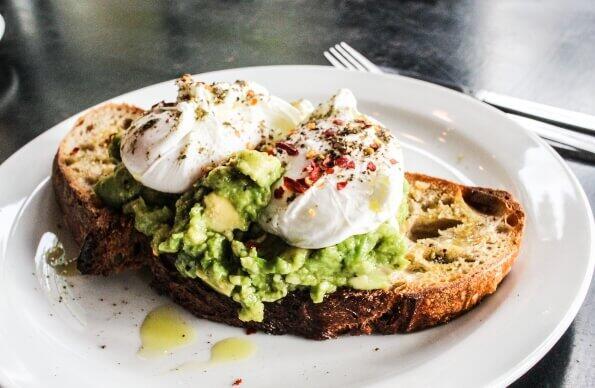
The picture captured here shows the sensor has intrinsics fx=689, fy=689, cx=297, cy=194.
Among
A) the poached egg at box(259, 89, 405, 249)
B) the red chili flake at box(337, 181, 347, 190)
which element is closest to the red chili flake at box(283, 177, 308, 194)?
the poached egg at box(259, 89, 405, 249)

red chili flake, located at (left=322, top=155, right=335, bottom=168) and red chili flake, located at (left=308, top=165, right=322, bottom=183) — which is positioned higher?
red chili flake, located at (left=322, top=155, right=335, bottom=168)

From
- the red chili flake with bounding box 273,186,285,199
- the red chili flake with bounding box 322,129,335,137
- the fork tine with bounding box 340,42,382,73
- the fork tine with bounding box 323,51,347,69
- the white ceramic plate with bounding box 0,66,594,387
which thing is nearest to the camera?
the white ceramic plate with bounding box 0,66,594,387

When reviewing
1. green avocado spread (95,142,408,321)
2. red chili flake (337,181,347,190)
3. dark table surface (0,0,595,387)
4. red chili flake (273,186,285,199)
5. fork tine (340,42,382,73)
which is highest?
red chili flake (337,181,347,190)

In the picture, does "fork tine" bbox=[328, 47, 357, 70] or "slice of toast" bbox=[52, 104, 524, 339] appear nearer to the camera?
"slice of toast" bbox=[52, 104, 524, 339]

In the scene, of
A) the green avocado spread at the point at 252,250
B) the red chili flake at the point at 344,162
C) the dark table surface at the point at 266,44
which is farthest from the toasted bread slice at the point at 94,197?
the red chili flake at the point at 344,162

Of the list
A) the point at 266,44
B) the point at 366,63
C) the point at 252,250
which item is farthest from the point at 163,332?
the point at 266,44

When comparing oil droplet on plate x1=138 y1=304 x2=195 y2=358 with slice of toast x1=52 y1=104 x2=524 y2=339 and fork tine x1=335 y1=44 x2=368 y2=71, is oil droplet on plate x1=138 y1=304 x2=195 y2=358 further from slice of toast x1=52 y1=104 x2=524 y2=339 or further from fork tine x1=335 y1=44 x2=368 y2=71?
fork tine x1=335 y1=44 x2=368 y2=71

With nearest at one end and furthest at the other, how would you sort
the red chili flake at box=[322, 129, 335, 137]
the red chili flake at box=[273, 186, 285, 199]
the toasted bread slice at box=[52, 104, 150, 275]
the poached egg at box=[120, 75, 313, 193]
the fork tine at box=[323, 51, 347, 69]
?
the red chili flake at box=[273, 186, 285, 199], the poached egg at box=[120, 75, 313, 193], the red chili flake at box=[322, 129, 335, 137], the toasted bread slice at box=[52, 104, 150, 275], the fork tine at box=[323, 51, 347, 69]

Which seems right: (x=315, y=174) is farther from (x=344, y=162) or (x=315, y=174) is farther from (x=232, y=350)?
(x=232, y=350)
